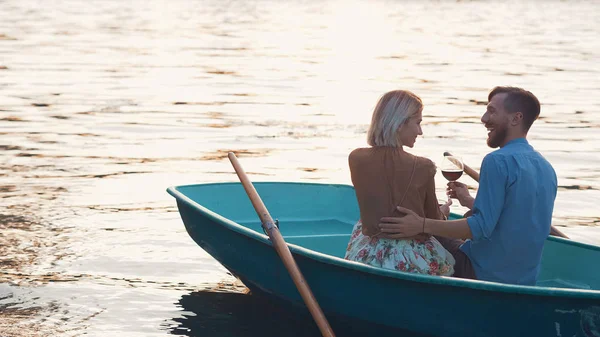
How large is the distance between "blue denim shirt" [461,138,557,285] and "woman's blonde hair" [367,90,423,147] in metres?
0.51

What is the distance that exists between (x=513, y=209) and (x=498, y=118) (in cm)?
51

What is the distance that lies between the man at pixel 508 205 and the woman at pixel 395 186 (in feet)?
0.36

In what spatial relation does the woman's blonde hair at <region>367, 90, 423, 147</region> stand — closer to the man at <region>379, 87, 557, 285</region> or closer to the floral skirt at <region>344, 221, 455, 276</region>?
the man at <region>379, 87, 557, 285</region>

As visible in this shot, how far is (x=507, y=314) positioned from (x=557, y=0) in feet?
278

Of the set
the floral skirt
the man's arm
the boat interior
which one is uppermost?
the man's arm

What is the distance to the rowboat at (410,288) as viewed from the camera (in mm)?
5684

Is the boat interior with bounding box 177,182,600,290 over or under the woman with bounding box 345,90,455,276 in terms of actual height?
under

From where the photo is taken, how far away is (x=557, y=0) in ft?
285

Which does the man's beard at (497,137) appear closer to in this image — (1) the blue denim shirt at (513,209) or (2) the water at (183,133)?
(1) the blue denim shirt at (513,209)

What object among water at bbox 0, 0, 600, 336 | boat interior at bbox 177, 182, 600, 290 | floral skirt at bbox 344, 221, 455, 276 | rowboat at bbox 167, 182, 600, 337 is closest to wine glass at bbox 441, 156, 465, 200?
floral skirt at bbox 344, 221, 455, 276

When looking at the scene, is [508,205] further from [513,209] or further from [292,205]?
[292,205]

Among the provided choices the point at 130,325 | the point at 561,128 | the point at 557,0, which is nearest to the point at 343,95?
the point at 561,128

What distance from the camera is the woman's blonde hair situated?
5.97 metres

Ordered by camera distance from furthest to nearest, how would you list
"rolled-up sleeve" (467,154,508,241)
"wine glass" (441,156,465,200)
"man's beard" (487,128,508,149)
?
"wine glass" (441,156,465,200) → "man's beard" (487,128,508,149) → "rolled-up sleeve" (467,154,508,241)
